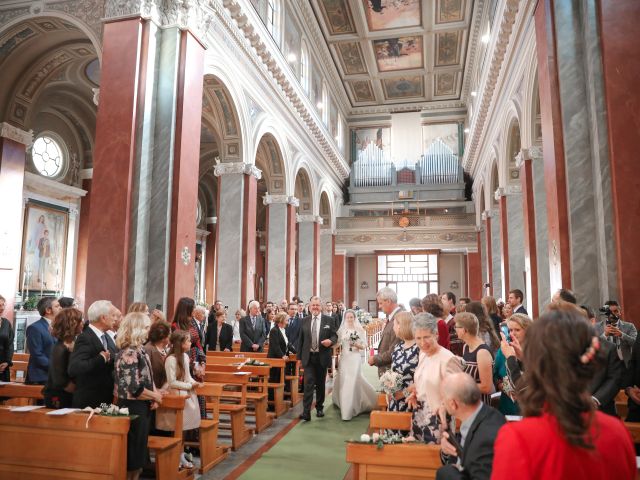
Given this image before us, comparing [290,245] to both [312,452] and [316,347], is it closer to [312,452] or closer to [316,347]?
[316,347]

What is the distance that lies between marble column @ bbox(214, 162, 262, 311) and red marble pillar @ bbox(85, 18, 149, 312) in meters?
4.40

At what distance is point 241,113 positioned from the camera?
39.1 feet

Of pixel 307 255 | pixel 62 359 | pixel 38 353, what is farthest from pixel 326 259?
pixel 62 359

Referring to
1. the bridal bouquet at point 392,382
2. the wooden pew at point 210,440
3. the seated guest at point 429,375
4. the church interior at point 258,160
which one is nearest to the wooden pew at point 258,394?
the church interior at point 258,160

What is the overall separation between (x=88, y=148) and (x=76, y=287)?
4287 mm

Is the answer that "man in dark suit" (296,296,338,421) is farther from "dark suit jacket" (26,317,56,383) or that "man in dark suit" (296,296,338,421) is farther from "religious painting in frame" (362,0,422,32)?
"religious painting in frame" (362,0,422,32)

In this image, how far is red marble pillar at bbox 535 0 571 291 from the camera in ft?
23.6

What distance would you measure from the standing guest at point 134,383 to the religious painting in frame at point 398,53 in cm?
1813

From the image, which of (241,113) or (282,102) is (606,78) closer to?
(241,113)

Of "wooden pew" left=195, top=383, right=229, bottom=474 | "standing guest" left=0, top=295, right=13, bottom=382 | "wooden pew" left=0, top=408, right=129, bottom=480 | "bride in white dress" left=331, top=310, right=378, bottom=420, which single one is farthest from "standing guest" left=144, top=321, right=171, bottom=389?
"bride in white dress" left=331, top=310, right=378, bottom=420

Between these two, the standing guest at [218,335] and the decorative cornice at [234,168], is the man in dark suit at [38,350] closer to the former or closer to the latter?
the standing guest at [218,335]

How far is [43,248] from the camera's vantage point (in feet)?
44.3

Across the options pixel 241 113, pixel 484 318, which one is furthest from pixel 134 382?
pixel 241 113

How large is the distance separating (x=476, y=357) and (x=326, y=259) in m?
20.0
